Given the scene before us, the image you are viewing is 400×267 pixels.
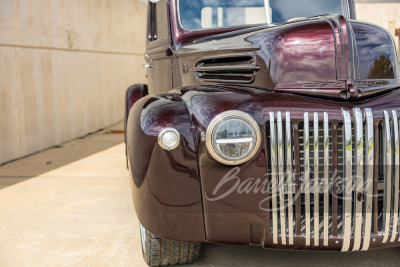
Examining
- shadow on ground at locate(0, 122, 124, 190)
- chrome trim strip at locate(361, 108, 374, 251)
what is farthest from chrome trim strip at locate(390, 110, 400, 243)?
shadow on ground at locate(0, 122, 124, 190)

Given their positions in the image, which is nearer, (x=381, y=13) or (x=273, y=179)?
(x=273, y=179)

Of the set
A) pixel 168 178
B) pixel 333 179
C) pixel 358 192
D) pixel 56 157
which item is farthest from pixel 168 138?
pixel 56 157

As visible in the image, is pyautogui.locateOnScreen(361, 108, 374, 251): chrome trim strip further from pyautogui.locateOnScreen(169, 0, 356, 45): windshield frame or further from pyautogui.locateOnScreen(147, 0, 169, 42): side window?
pyautogui.locateOnScreen(147, 0, 169, 42): side window

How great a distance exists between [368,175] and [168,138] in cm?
93

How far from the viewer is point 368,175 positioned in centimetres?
238

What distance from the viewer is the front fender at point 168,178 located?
2.44 meters

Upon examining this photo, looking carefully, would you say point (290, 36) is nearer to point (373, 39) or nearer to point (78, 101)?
point (373, 39)

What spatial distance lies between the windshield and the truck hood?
0.55 meters

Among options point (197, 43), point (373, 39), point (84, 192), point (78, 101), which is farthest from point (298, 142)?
point (78, 101)

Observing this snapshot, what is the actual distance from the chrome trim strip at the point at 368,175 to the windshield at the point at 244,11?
53.4 inches

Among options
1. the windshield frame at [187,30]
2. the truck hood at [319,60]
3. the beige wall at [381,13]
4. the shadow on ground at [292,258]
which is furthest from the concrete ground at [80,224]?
the beige wall at [381,13]

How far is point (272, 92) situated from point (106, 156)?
3769 millimetres

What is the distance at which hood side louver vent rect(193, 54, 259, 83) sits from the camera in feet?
9.55

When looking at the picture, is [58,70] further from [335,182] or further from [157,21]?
[335,182]
